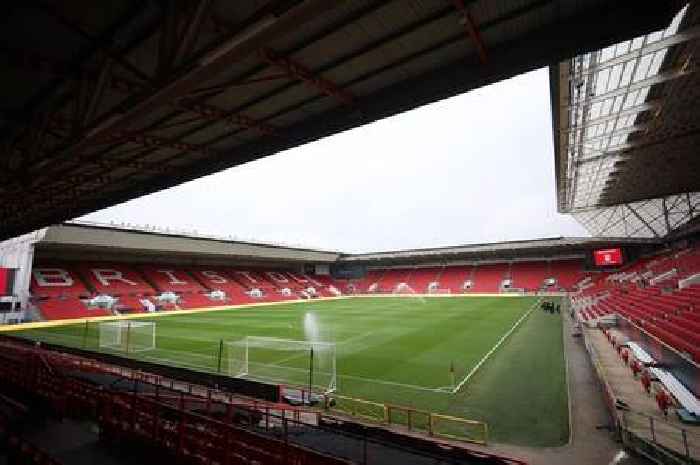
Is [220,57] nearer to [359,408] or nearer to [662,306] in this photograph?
[359,408]

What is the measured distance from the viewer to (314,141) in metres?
8.38

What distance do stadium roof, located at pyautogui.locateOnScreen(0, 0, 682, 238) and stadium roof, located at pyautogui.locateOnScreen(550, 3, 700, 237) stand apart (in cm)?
160

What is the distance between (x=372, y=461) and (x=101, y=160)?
417 inches

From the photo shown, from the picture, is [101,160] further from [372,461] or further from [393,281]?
[393,281]

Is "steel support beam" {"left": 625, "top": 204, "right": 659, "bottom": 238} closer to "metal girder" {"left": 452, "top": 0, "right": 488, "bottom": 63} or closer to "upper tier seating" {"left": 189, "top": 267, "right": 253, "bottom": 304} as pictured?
"metal girder" {"left": 452, "top": 0, "right": 488, "bottom": 63}

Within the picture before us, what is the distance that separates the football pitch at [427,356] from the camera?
1227cm

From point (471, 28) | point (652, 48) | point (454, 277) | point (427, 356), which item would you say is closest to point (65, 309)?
point (427, 356)

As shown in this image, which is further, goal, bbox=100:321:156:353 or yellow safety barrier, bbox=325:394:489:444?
goal, bbox=100:321:156:353

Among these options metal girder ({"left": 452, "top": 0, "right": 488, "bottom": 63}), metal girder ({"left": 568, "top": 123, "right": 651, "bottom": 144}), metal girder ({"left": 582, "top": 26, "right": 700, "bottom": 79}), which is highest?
metal girder ({"left": 568, "top": 123, "right": 651, "bottom": 144})

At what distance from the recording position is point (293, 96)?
750 cm

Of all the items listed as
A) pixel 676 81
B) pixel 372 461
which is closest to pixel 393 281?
pixel 676 81

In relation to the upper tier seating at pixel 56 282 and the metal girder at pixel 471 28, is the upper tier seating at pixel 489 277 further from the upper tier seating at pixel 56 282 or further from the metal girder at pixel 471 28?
the metal girder at pixel 471 28

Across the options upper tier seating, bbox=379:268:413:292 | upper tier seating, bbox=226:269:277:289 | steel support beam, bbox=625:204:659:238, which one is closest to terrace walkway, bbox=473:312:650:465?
steel support beam, bbox=625:204:659:238

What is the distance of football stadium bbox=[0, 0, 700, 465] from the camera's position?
5.40 metres
